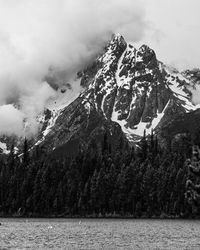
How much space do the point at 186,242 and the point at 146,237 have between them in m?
14.0

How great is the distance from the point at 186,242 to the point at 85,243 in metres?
19.8

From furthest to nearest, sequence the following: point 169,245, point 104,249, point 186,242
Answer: point 186,242, point 169,245, point 104,249

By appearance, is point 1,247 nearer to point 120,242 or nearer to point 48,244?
point 48,244

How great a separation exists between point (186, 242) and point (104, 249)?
2232 centimetres

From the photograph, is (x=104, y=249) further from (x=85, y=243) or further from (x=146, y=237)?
(x=146, y=237)

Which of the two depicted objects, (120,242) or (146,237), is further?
(146,237)

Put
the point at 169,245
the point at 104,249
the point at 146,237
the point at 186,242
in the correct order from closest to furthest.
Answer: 1. the point at 104,249
2. the point at 169,245
3. the point at 186,242
4. the point at 146,237

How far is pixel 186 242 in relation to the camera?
4353 inches

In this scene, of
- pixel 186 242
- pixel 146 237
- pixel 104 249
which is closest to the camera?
pixel 104 249

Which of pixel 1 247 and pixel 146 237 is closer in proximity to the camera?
pixel 1 247

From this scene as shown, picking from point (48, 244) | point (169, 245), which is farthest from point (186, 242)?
point (48, 244)

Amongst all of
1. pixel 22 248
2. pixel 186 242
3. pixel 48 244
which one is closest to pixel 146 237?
pixel 186 242

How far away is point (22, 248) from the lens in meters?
95.9

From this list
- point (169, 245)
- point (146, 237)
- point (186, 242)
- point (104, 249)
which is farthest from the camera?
point (146, 237)
